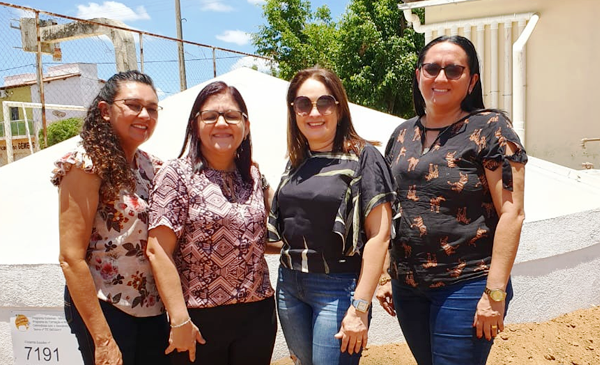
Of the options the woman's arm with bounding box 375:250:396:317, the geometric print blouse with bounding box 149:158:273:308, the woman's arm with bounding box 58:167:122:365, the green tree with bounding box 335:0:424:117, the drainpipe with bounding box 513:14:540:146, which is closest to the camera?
the woman's arm with bounding box 58:167:122:365

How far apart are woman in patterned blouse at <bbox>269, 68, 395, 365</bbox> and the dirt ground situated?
62.7 inches

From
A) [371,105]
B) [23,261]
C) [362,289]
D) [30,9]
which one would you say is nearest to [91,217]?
[362,289]

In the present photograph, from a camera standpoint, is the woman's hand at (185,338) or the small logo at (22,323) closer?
the woman's hand at (185,338)

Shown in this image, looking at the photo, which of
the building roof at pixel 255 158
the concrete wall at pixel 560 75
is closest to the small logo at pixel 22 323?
the building roof at pixel 255 158

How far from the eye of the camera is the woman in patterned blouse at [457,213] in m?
1.92

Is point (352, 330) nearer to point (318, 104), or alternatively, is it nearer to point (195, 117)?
→ point (318, 104)

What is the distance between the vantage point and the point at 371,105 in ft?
46.6

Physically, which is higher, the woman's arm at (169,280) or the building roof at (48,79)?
the building roof at (48,79)

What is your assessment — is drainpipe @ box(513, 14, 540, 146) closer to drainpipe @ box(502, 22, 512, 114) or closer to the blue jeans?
drainpipe @ box(502, 22, 512, 114)

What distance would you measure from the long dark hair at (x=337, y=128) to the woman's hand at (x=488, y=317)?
2.54 feet

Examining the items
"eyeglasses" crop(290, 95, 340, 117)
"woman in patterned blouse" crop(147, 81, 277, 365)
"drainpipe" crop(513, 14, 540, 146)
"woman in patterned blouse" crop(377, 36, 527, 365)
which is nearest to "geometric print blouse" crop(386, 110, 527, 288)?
"woman in patterned blouse" crop(377, 36, 527, 365)

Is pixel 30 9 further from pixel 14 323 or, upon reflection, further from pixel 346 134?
pixel 346 134

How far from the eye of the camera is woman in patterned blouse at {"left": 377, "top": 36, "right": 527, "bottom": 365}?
6.31 feet

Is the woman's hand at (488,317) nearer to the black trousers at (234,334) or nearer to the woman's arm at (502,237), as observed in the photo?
the woman's arm at (502,237)
